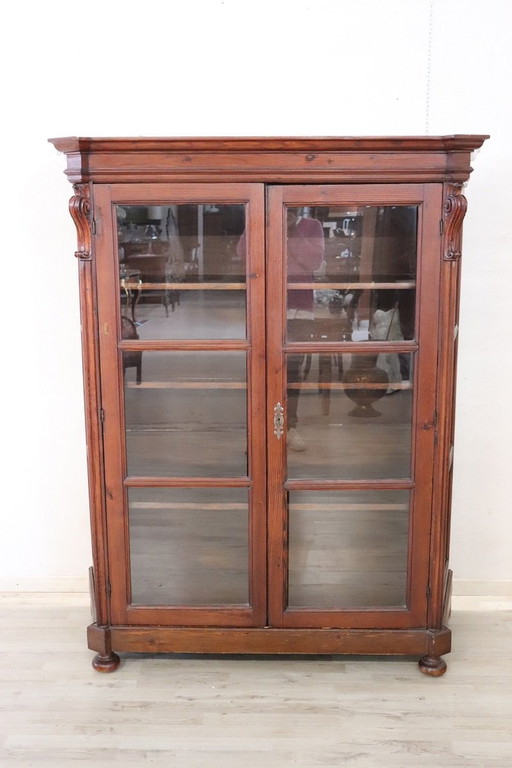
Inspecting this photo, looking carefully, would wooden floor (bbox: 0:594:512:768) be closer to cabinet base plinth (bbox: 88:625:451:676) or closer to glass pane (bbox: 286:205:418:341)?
cabinet base plinth (bbox: 88:625:451:676)

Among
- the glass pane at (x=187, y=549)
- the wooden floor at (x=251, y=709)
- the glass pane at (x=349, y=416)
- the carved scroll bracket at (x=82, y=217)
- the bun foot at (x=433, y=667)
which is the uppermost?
the carved scroll bracket at (x=82, y=217)

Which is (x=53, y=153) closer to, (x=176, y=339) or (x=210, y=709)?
(x=176, y=339)

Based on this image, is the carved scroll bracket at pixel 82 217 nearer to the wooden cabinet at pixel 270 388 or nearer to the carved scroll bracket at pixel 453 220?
the wooden cabinet at pixel 270 388

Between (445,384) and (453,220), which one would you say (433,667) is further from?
(453,220)

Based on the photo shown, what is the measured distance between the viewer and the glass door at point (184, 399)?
2.44 meters

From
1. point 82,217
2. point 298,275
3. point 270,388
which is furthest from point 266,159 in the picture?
point 270,388

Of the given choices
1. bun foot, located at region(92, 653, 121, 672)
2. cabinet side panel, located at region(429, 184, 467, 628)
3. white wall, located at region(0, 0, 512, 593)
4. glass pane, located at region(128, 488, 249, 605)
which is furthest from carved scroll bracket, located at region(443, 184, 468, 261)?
bun foot, located at region(92, 653, 121, 672)

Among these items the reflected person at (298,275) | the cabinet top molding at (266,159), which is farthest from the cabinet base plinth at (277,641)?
the cabinet top molding at (266,159)

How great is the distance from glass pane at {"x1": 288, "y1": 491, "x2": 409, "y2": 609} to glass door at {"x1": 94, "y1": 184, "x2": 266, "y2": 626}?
5.5 inches

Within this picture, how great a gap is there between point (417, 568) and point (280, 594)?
46 centimetres

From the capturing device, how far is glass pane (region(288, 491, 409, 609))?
263cm

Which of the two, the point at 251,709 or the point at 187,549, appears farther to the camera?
the point at 187,549

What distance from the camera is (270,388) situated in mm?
2510

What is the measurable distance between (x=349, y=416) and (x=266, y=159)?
87cm
